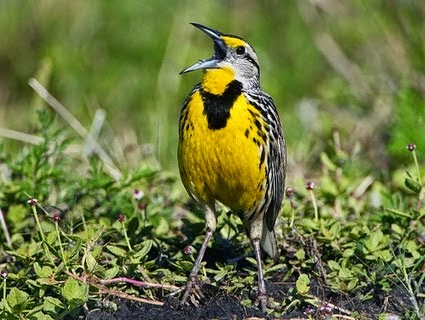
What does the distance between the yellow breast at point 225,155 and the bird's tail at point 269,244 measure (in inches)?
8.5

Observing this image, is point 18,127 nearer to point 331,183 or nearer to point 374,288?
point 331,183

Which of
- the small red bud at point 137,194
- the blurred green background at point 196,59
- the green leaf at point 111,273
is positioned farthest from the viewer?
the blurred green background at point 196,59

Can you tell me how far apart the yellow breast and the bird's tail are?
0.71 feet

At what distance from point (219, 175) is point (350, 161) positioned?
134cm

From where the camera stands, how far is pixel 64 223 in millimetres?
4820

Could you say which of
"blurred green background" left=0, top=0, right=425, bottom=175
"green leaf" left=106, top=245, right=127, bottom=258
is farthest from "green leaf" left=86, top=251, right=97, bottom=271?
"blurred green background" left=0, top=0, right=425, bottom=175

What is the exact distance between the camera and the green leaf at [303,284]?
4.07 metres

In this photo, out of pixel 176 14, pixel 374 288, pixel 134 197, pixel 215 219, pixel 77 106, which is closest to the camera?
pixel 374 288

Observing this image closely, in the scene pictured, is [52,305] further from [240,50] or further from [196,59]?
[196,59]

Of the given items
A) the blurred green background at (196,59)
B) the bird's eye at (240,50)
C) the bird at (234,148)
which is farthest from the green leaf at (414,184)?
the blurred green background at (196,59)

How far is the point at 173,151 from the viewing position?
22.5 ft

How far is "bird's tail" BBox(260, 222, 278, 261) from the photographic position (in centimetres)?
459

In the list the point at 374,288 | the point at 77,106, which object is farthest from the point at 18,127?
the point at 374,288

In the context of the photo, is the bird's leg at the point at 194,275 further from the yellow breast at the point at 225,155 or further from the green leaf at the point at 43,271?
the green leaf at the point at 43,271
